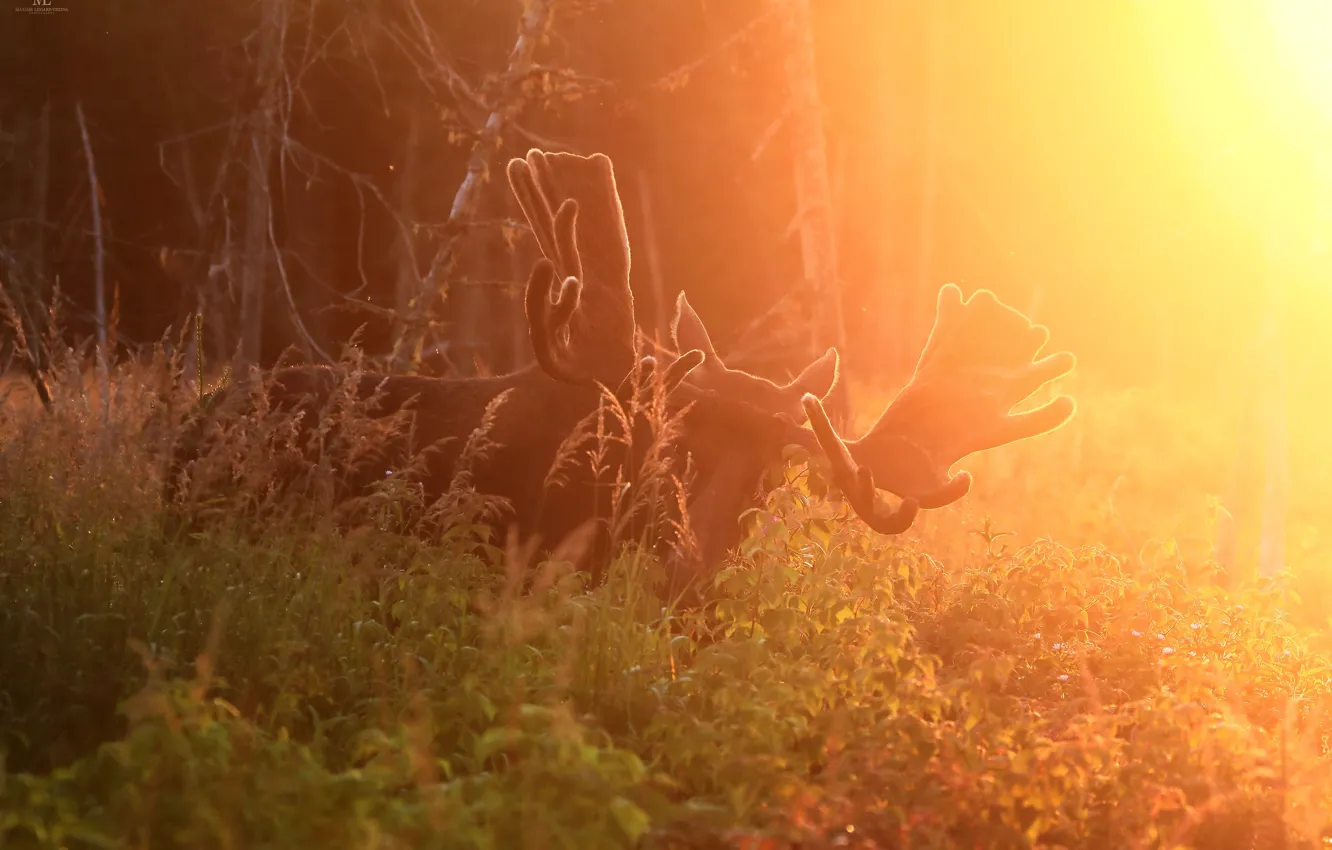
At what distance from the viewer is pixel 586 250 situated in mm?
6996

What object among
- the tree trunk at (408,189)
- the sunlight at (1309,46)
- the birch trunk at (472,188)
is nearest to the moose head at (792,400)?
the birch trunk at (472,188)

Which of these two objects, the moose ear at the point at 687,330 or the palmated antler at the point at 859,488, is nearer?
the palmated antler at the point at 859,488

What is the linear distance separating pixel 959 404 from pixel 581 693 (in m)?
2.80

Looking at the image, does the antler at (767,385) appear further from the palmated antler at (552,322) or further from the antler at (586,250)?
the palmated antler at (552,322)

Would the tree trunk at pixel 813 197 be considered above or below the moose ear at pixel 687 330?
above

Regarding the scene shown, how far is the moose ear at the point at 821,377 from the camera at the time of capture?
6.84m

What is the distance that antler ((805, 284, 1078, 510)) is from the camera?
6.51m

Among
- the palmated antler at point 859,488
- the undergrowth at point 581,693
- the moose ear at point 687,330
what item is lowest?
the undergrowth at point 581,693

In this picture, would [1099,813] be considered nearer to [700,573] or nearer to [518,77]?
[700,573]

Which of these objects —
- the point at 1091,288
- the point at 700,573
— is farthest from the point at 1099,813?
the point at 1091,288


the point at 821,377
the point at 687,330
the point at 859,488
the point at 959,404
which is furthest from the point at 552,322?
the point at 959,404

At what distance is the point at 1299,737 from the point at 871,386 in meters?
14.5

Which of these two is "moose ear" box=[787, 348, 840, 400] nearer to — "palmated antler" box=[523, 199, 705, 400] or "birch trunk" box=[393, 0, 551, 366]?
"palmated antler" box=[523, 199, 705, 400]

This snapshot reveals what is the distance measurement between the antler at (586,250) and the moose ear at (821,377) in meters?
0.91
